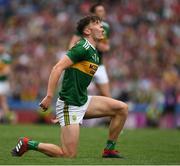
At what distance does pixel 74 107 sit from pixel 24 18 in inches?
660

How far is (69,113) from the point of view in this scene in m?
10.2

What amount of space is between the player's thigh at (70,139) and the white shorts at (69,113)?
3.1 inches

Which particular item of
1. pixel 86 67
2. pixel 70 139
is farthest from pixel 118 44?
pixel 70 139

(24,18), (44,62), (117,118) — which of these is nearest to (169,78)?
(44,62)

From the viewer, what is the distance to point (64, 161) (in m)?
9.56

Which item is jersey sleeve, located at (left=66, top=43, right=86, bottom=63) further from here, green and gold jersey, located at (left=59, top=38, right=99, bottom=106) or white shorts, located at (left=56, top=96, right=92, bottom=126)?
white shorts, located at (left=56, top=96, right=92, bottom=126)

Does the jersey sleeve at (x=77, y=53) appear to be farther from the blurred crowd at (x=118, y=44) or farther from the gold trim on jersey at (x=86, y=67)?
the blurred crowd at (x=118, y=44)

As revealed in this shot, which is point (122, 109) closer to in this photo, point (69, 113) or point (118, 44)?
point (69, 113)

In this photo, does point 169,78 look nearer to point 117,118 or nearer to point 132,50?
point 132,50

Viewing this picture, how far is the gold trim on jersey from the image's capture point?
1023 centimetres

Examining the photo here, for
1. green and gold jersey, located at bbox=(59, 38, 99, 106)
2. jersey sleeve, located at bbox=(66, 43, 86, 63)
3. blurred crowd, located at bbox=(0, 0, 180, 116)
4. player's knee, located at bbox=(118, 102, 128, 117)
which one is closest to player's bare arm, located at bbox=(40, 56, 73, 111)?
jersey sleeve, located at bbox=(66, 43, 86, 63)

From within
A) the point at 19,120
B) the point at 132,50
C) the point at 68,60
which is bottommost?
the point at 19,120

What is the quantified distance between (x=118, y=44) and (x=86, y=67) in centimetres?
1430

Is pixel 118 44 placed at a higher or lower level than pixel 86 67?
lower
